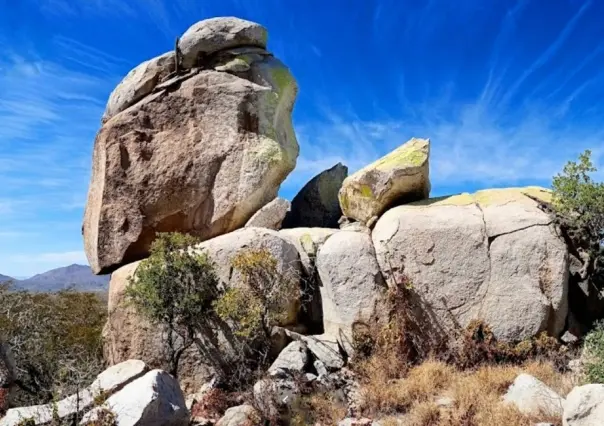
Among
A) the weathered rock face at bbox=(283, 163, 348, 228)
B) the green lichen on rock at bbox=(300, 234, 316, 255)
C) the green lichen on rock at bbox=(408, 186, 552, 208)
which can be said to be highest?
the weathered rock face at bbox=(283, 163, 348, 228)

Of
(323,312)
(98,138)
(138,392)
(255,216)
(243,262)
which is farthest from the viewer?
(98,138)

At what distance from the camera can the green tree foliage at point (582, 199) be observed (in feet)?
41.0

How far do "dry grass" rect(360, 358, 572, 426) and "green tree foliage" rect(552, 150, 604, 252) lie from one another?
3.45 meters

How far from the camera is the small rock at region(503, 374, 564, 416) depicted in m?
8.66

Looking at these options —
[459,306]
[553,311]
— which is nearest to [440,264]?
[459,306]

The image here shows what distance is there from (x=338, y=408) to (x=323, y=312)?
3.66m

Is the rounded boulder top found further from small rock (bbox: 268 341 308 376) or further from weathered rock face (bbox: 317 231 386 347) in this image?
small rock (bbox: 268 341 308 376)

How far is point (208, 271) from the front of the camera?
41.8 ft

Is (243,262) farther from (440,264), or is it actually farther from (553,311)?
(553,311)

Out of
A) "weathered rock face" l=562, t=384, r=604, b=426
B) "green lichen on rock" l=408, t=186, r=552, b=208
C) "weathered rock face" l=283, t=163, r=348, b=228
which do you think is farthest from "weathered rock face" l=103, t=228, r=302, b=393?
"weathered rock face" l=562, t=384, r=604, b=426

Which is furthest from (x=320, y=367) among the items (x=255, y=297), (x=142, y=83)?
(x=142, y=83)

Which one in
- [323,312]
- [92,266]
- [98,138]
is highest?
[98,138]

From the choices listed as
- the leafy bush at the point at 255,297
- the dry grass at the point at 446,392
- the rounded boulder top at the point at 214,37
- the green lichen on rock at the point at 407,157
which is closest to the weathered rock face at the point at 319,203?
the green lichen on rock at the point at 407,157

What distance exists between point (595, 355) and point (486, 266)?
9.75 feet
